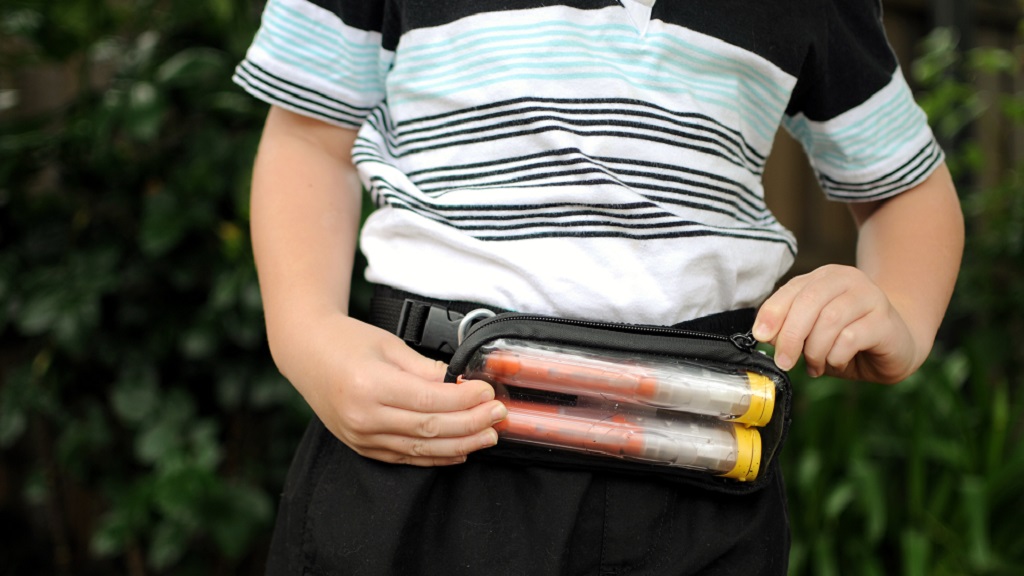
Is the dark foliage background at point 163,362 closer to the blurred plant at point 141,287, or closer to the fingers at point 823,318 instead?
the blurred plant at point 141,287

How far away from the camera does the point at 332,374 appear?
0.58 metres

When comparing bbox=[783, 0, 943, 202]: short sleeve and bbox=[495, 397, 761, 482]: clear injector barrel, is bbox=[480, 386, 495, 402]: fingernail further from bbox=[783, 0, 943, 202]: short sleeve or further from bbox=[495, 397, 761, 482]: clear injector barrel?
bbox=[783, 0, 943, 202]: short sleeve

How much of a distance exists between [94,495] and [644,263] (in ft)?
5.79

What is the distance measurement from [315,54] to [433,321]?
265 millimetres

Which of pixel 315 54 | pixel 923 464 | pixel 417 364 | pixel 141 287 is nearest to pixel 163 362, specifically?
pixel 141 287

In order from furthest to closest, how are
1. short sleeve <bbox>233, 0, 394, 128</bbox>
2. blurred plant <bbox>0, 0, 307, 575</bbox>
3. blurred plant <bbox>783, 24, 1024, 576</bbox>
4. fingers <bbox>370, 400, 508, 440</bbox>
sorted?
blurred plant <bbox>783, 24, 1024, 576</bbox> → blurred plant <bbox>0, 0, 307, 575</bbox> → short sleeve <bbox>233, 0, 394, 128</bbox> → fingers <bbox>370, 400, 508, 440</bbox>

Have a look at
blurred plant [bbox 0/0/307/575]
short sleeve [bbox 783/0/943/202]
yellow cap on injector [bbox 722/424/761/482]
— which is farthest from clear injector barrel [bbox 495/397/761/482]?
blurred plant [bbox 0/0/307/575]

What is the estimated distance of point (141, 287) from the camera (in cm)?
169

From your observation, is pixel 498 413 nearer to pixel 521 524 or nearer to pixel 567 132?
pixel 521 524

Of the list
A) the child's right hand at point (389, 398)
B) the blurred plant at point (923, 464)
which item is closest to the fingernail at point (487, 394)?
the child's right hand at point (389, 398)

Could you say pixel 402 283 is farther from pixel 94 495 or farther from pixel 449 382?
pixel 94 495

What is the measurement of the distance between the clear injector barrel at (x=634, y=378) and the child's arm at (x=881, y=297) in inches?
1.5

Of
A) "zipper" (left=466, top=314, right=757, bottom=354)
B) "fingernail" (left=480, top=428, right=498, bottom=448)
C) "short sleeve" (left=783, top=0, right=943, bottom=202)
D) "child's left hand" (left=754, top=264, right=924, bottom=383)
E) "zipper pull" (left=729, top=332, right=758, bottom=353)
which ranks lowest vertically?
"fingernail" (left=480, top=428, right=498, bottom=448)

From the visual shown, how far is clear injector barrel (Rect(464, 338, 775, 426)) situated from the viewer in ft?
1.79
